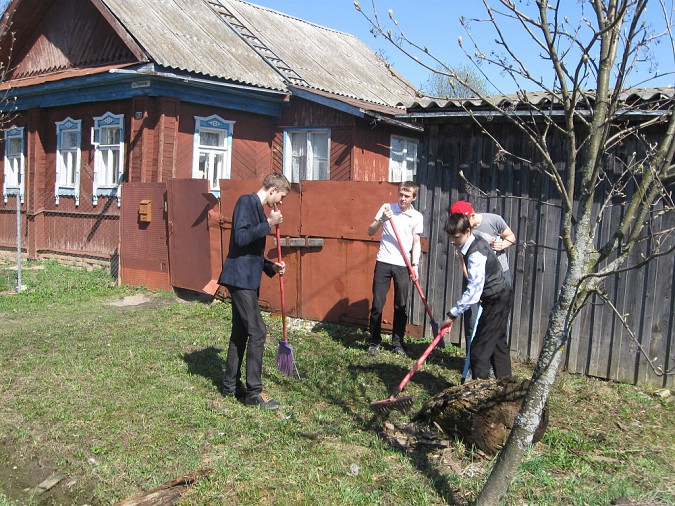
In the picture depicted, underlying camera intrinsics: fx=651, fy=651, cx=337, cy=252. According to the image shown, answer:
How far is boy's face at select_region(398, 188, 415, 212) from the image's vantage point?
712cm

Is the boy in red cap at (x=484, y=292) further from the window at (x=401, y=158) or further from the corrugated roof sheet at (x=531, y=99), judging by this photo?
the window at (x=401, y=158)

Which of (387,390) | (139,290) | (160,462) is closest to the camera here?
(160,462)

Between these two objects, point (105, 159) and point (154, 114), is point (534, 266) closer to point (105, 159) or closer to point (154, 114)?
point (154, 114)

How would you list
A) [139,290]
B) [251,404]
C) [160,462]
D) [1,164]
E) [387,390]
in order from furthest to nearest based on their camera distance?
[1,164] → [139,290] → [387,390] → [251,404] → [160,462]

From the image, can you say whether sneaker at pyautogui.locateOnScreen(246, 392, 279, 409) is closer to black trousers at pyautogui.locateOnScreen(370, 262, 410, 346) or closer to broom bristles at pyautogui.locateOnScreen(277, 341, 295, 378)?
broom bristles at pyautogui.locateOnScreen(277, 341, 295, 378)

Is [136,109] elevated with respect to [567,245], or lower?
elevated

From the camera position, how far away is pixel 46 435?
16.0ft

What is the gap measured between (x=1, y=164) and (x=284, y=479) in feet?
52.1

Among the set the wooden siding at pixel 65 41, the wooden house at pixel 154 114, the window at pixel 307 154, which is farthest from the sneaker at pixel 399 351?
the wooden siding at pixel 65 41

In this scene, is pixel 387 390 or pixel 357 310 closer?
pixel 387 390

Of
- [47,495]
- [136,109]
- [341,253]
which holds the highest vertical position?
[136,109]

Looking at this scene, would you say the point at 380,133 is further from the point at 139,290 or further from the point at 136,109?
the point at 139,290

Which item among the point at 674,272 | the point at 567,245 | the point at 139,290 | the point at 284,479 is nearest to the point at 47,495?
Result: the point at 284,479

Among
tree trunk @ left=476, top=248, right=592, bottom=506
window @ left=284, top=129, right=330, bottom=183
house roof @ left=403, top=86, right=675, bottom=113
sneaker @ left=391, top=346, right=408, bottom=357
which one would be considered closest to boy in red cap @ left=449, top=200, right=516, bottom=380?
house roof @ left=403, top=86, right=675, bottom=113
